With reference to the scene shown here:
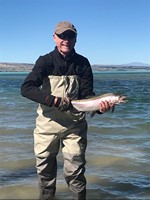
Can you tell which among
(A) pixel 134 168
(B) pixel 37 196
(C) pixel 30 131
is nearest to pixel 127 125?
(C) pixel 30 131

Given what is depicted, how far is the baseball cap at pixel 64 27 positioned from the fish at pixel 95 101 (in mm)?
1030

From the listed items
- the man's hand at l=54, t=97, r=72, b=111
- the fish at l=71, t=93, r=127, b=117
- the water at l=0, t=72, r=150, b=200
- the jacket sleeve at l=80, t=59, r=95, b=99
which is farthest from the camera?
the water at l=0, t=72, r=150, b=200

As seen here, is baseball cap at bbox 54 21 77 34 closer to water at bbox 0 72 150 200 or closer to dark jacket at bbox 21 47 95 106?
dark jacket at bbox 21 47 95 106

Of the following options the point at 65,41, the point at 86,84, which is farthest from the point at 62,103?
the point at 65,41

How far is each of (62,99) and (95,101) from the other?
0.48 metres

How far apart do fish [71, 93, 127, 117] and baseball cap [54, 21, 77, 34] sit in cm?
103

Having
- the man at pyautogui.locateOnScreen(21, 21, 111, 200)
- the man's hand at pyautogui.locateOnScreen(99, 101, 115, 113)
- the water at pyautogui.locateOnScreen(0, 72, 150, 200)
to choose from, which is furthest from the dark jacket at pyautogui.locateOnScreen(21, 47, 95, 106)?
the water at pyautogui.locateOnScreen(0, 72, 150, 200)

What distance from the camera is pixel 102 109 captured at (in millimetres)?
5789

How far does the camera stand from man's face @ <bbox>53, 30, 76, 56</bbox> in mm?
5789

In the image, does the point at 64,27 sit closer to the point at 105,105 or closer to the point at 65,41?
the point at 65,41

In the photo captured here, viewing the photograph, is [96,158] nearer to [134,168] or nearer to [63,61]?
[134,168]

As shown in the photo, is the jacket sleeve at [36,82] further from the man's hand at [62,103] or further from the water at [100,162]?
the water at [100,162]

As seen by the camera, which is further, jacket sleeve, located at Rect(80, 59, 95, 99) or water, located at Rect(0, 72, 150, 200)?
water, located at Rect(0, 72, 150, 200)

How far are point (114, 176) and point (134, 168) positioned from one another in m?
0.75
